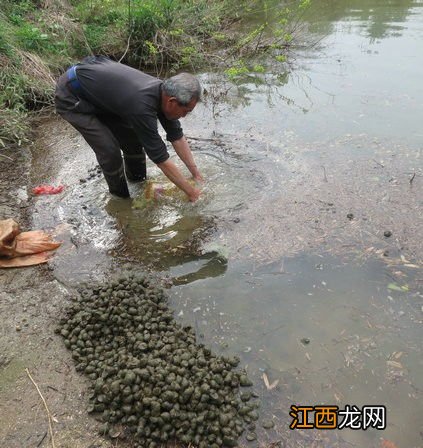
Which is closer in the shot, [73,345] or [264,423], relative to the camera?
[264,423]

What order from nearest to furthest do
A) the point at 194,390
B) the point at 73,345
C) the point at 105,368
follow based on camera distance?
the point at 194,390
the point at 105,368
the point at 73,345

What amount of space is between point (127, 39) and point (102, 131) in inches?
214

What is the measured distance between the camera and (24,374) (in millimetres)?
3039

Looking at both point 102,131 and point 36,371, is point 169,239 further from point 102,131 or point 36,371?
point 36,371

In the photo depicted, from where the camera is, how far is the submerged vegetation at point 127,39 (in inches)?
282

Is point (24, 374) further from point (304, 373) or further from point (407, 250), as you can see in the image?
point (407, 250)

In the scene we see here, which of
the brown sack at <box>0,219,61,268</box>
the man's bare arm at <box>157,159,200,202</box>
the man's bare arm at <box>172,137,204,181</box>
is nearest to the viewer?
the man's bare arm at <box>157,159,200,202</box>

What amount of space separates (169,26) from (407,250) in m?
7.09

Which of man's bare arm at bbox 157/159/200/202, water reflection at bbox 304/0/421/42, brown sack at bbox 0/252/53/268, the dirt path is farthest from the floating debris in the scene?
water reflection at bbox 304/0/421/42

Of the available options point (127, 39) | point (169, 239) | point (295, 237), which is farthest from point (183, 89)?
point (127, 39)

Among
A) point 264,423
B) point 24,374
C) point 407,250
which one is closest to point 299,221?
point 407,250

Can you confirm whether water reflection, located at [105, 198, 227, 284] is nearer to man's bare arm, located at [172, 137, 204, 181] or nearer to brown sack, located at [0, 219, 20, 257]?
man's bare arm, located at [172, 137, 204, 181]

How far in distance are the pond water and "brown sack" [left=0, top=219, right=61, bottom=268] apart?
183mm

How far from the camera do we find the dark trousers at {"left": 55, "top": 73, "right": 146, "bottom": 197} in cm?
411
